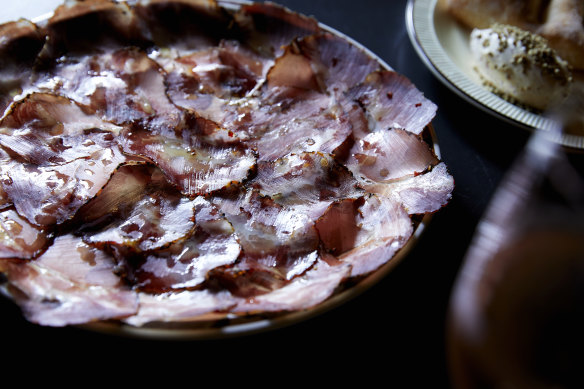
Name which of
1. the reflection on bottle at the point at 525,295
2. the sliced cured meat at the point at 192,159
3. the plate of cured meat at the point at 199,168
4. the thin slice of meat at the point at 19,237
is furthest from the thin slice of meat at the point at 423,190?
the thin slice of meat at the point at 19,237

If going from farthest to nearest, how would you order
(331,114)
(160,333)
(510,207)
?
(331,114) → (160,333) → (510,207)

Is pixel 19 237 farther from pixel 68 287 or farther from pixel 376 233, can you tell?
pixel 376 233

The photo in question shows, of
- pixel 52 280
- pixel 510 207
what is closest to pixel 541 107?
pixel 510 207

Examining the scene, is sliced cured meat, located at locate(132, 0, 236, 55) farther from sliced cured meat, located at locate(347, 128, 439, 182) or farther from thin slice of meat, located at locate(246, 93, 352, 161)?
sliced cured meat, located at locate(347, 128, 439, 182)

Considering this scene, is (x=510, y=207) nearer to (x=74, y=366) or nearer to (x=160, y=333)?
(x=160, y=333)

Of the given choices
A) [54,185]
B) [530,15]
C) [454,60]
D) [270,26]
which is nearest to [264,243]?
[54,185]

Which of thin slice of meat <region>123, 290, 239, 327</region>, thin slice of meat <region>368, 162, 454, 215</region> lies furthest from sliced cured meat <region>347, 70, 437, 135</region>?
thin slice of meat <region>123, 290, 239, 327</region>
